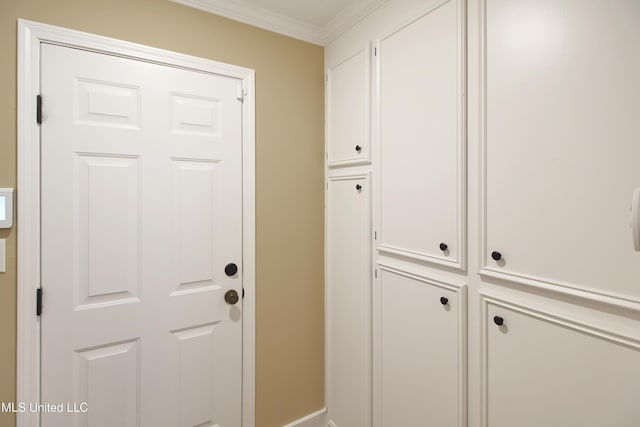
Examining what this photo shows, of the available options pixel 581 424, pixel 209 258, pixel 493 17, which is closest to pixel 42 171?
pixel 209 258

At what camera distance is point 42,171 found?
1261mm

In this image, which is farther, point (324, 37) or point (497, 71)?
point (324, 37)

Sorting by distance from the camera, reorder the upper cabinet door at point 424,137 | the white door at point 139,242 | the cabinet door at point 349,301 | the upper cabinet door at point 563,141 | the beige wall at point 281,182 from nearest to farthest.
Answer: the upper cabinet door at point 563,141 < the upper cabinet door at point 424,137 < the white door at point 139,242 < the beige wall at point 281,182 < the cabinet door at point 349,301

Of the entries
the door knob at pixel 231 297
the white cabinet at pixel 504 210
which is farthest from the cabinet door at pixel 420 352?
the door knob at pixel 231 297

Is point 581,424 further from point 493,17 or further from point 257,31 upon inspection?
point 257,31

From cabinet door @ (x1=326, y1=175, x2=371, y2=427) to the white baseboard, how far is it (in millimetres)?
64

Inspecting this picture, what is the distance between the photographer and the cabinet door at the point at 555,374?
80 centimetres

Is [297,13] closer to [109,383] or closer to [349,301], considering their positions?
[349,301]

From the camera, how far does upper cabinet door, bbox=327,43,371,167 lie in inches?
62.7

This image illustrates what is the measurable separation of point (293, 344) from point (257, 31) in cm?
178

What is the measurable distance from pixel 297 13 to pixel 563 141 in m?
1.46

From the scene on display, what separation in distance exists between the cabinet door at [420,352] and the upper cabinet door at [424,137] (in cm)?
16
